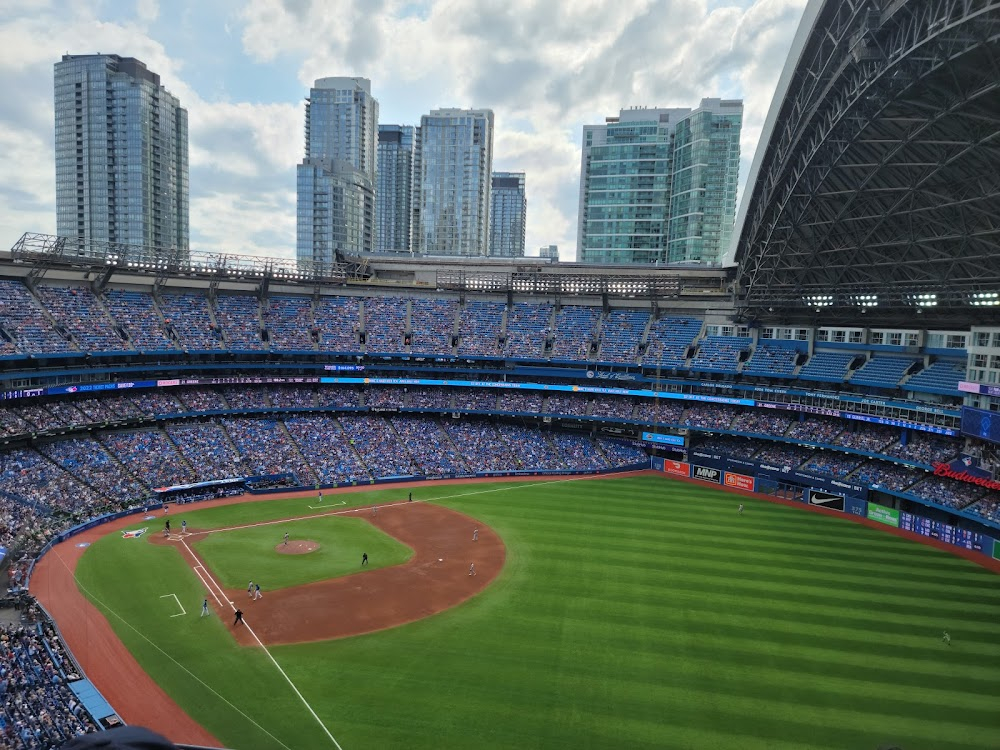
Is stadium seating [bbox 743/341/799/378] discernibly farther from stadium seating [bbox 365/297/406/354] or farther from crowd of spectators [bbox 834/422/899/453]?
stadium seating [bbox 365/297/406/354]

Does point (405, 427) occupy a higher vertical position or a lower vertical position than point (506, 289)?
lower

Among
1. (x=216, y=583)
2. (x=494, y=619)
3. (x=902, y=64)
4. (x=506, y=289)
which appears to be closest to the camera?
(x=902, y=64)

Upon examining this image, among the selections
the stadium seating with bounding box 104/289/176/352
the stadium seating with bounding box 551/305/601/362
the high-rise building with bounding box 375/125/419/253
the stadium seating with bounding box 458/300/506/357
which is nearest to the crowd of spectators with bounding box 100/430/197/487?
the stadium seating with bounding box 104/289/176/352

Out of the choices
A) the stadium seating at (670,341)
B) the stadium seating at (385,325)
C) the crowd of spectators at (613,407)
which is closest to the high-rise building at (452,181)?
the stadium seating at (385,325)

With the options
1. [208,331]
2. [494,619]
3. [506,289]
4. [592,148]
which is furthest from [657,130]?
[494,619]

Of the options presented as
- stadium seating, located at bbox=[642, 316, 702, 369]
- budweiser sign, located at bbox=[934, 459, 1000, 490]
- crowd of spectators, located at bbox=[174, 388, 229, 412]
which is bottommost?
budweiser sign, located at bbox=[934, 459, 1000, 490]

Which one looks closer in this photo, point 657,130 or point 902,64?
point 902,64

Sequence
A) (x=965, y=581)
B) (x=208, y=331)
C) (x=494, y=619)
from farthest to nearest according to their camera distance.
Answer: (x=208, y=331)
(x=965, y=581)
(x=494, y=619)

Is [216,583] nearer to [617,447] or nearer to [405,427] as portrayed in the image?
[405,427]
